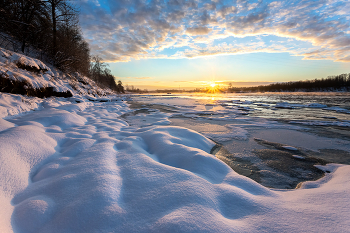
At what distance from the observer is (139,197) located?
3.82ft

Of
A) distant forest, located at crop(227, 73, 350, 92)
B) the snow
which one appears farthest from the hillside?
distant forest, located at crop(227, 73, 350, 92)

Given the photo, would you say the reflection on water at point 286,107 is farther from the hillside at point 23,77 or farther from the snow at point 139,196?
the hillside at point 23,77

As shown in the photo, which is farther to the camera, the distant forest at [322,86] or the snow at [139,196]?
the distant forest at [322,86]

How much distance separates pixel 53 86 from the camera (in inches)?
253

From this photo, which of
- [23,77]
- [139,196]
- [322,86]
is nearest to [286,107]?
[139,196]

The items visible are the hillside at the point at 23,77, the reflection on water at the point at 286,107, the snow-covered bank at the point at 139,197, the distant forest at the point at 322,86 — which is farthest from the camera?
the distant forest at the point at 322,86

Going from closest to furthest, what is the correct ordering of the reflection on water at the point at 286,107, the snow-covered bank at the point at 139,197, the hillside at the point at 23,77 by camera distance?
the snow-covered bank at the point at 139,197 → the hillside at the point at 23,77 → the reflection on water at the point at 286,107

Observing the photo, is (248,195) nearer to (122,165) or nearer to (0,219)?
(122,165)

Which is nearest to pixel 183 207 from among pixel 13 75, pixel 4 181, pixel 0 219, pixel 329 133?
pixel 0 219

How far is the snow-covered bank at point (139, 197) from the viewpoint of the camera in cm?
93

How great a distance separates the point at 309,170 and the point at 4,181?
3574mm

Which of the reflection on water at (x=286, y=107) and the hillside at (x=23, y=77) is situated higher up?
the hillside at (x=23, y=77)

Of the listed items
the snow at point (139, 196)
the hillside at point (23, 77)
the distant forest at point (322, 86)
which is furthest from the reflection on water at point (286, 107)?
the distant forest at point (322, 86)

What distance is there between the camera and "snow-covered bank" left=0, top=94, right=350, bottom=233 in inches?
36.6
